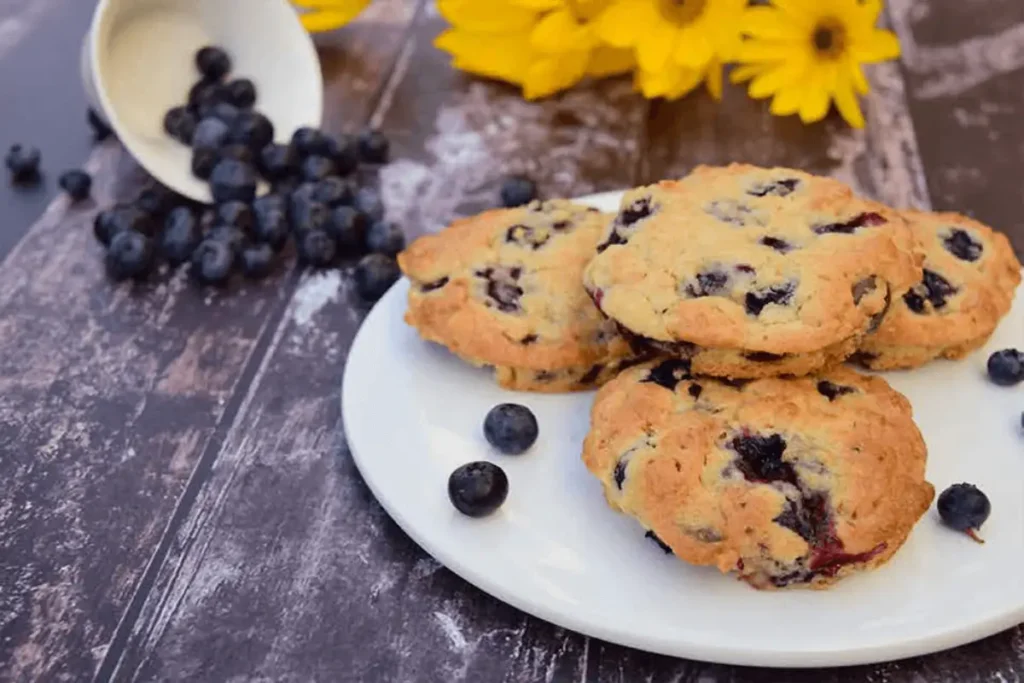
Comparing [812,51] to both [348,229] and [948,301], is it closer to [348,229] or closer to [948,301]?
[948,301]

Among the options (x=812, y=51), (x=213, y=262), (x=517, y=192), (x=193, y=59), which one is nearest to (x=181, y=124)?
(x=193, y=59)

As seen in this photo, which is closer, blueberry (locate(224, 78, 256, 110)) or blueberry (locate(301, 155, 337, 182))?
blueberry (locate(301, 155, 337, 182))

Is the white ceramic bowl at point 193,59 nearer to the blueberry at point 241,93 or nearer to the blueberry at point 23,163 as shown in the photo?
the blueberry at point 241,93

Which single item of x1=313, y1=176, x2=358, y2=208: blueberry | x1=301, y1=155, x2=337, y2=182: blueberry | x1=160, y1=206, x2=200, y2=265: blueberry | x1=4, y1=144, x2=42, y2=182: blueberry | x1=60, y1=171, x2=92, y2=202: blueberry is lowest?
x1=4, y1=144, x2=42, y2=182: blueberry

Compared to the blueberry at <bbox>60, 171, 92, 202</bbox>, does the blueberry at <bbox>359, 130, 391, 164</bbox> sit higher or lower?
higher

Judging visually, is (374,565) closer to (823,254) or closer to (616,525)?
(616,525)

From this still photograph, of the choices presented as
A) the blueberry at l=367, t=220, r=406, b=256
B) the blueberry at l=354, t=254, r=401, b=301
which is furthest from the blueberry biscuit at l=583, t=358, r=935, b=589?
the blueberry at l=367, t=220, r=406, b=256

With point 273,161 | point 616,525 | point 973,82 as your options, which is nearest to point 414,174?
point 273,161

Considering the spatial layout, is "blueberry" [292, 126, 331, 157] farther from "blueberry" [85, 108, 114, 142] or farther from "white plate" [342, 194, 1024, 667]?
"white plate" [342, 194, 1024, 667]
